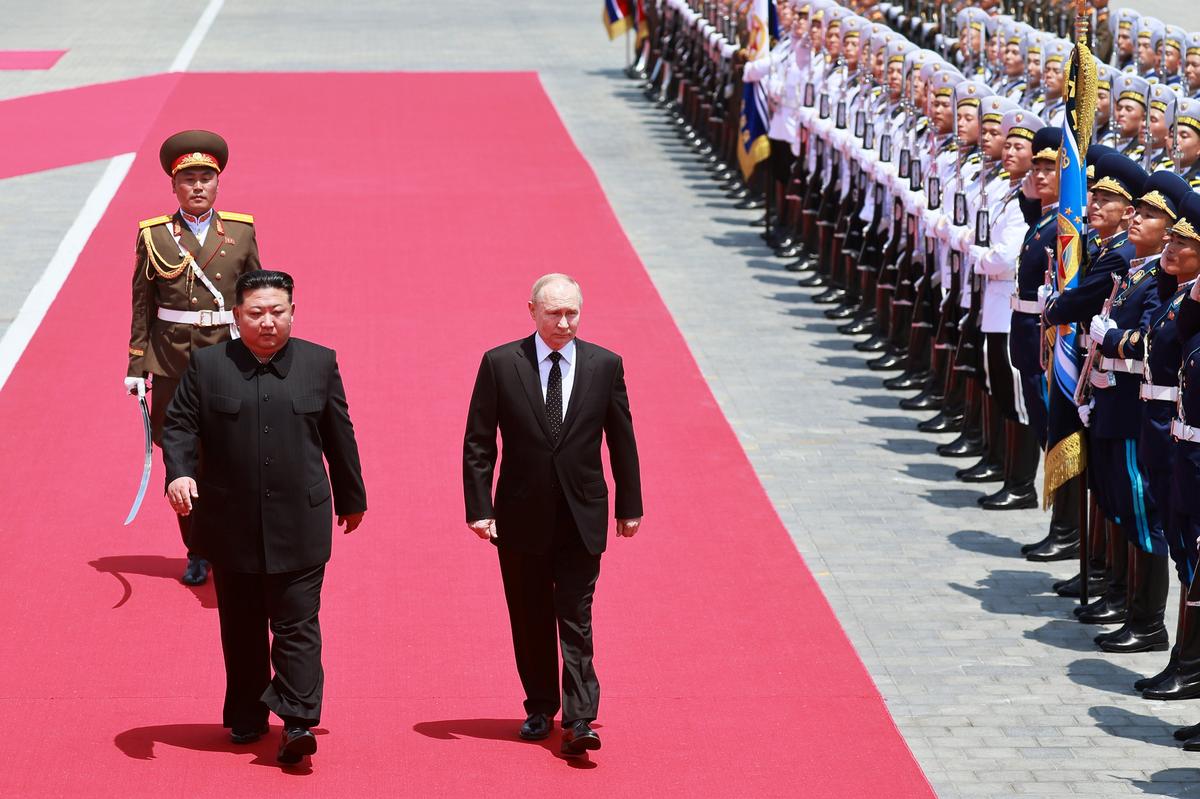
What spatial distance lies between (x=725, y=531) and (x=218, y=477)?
133 inches

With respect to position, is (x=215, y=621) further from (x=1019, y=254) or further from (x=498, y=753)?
(x=1019, y=254)

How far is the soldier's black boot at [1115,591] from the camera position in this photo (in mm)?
8109

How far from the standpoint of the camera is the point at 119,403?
442 inches

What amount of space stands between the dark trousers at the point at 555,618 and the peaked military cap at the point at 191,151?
2.36 meters

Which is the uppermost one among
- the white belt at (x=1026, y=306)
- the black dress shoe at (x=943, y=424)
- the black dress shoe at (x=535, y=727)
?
the white belt at (x=1026, y=306)

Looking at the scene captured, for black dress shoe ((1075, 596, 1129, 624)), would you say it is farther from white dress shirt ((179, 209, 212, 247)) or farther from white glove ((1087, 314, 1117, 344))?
white dress shirt ((179, 209, 212, 247))

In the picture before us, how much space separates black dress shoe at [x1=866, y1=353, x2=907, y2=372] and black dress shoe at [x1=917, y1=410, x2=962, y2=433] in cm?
119

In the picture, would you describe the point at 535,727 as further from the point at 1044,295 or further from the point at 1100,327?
the point at 1044,295

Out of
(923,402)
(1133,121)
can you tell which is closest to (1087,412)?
(1133,121)

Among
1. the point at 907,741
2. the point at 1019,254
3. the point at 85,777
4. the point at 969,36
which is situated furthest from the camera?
the point at 969,36

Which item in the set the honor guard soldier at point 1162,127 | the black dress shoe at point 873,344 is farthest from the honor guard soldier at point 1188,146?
the black dress shoe at point 873,344

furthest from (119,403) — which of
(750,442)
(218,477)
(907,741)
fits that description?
(907,741)

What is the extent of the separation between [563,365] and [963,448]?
462 centimetres

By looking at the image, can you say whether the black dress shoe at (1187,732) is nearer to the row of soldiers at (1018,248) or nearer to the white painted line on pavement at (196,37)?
the row of soldiers at (1018,248)
